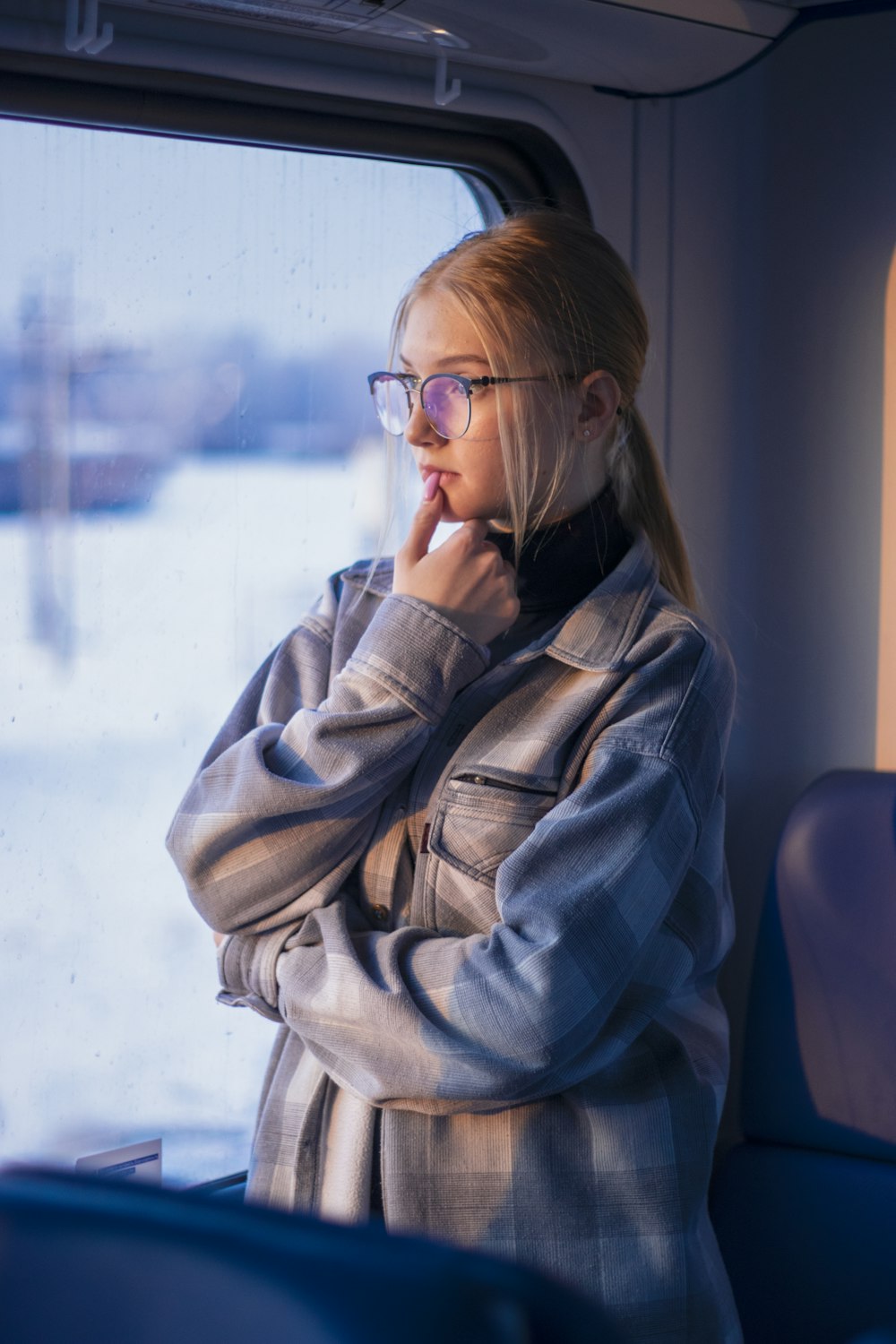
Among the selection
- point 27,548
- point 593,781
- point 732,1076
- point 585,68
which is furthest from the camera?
point 732,1076

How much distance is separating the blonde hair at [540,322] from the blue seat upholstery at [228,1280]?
115 cm

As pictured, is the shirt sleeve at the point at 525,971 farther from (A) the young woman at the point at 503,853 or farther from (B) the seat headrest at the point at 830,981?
(B) the seat headrest at the point at 830,981

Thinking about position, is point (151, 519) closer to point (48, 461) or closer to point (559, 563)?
point (48, 461)

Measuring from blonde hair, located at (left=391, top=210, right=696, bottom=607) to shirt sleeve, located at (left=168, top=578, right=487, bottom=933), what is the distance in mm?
208

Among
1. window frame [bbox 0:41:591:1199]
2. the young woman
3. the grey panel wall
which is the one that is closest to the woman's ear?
the young woman

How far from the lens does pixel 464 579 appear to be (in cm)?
163

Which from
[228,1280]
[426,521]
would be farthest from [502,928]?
[228,1280]

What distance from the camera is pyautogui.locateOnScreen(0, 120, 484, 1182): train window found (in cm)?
194

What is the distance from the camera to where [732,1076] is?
2771mm

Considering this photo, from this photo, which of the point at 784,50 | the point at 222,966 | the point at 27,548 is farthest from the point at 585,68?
the point at 222,966

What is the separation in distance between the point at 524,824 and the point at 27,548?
90 cm

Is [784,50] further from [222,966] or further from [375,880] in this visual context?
[222,966]

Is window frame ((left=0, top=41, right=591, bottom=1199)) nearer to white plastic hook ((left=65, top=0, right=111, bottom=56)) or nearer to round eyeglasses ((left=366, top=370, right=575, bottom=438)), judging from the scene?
white plastic hook ((left=65, top=0, right=111, bottom=56))

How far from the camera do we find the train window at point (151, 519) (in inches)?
76.4
